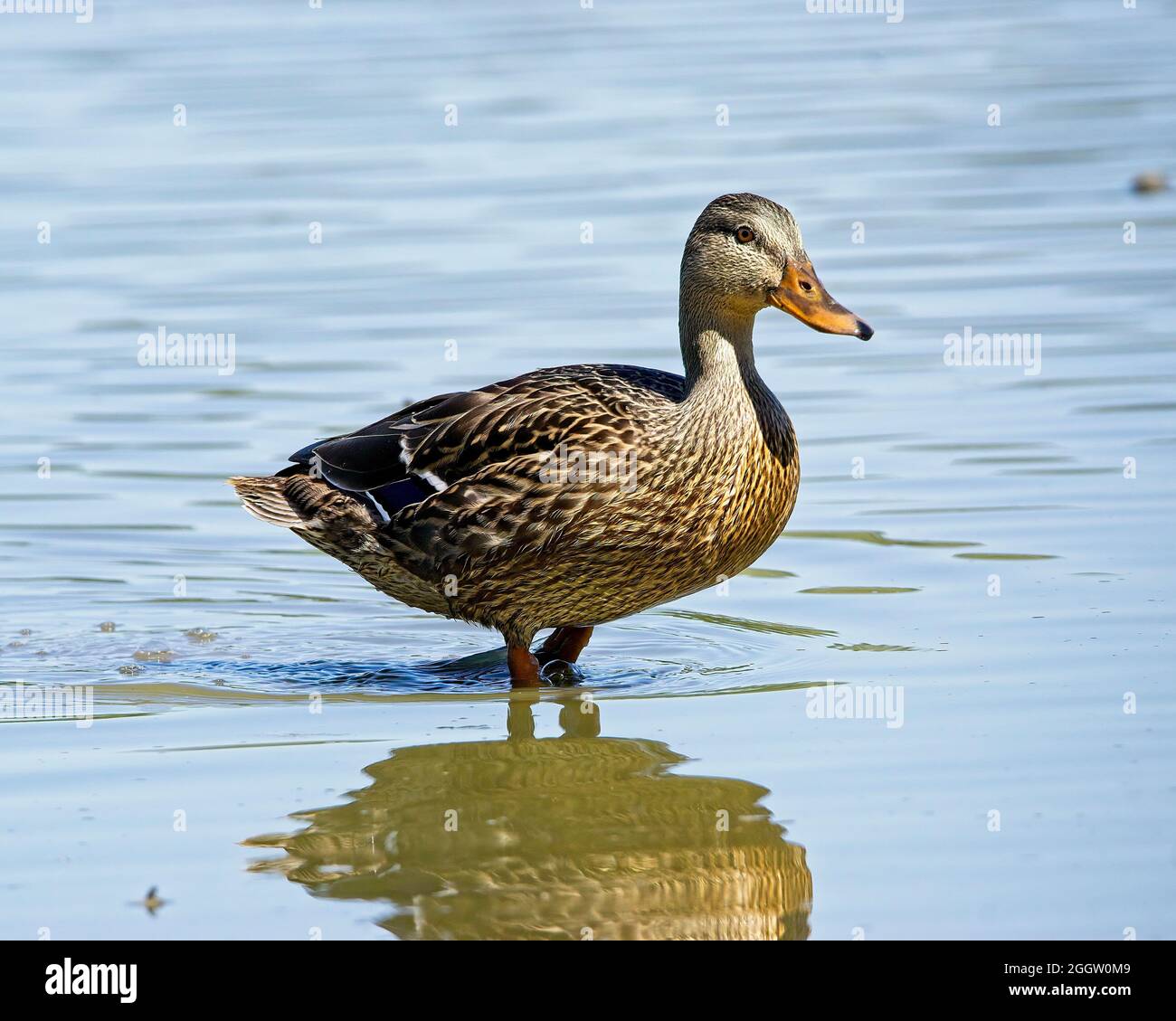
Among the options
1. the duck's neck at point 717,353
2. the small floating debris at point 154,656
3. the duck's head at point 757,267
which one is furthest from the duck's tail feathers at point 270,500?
the duck's head at point 757,267

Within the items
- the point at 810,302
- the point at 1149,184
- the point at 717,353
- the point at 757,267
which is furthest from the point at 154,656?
the point at 1149,184

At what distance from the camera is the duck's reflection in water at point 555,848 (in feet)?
19.0

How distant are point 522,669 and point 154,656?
5.34 feet

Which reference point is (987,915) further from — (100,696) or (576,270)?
(576,270)

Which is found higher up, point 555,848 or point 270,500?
point 270,500

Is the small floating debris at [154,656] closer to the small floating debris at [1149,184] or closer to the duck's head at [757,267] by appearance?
the duck's head at [757,267]

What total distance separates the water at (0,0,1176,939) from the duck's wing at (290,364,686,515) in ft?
2.66

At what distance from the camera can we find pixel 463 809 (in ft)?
22.1

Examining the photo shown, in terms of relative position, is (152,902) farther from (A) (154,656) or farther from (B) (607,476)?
(A) (154,656)

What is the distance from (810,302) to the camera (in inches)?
311

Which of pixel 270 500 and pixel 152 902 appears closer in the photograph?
pixel 152 902

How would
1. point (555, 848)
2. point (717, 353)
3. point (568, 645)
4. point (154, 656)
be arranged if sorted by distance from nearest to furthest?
point (555, 848) < point (717, 353) < point (568, 645) < point (154, 656)

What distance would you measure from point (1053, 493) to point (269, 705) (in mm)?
4139
